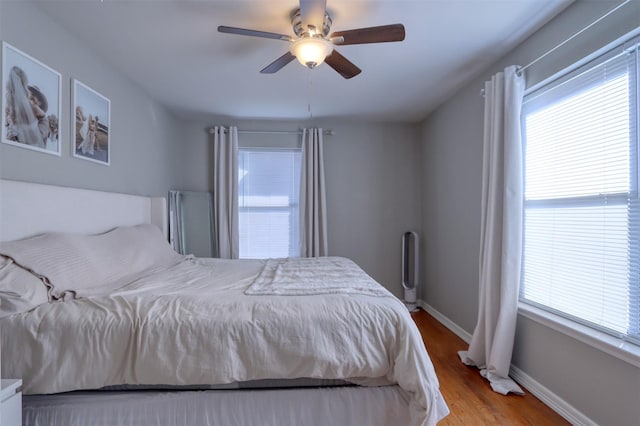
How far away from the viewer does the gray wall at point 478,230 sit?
1.45 meters

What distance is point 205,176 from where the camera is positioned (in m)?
3.79

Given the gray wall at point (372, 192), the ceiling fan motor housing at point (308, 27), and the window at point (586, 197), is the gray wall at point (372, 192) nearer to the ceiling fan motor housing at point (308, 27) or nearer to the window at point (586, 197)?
the window at point (586, 197)

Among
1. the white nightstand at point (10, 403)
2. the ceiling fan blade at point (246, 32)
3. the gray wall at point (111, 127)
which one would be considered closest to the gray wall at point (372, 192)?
the gray wall at point (111, 127)

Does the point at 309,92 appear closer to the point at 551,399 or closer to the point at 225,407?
the point at 225,407

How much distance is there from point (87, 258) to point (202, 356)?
1.00m

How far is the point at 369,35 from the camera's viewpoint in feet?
5.41

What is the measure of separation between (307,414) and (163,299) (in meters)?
0.88

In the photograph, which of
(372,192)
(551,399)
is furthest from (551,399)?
(372,192)

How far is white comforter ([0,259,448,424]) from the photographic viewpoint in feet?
4.05

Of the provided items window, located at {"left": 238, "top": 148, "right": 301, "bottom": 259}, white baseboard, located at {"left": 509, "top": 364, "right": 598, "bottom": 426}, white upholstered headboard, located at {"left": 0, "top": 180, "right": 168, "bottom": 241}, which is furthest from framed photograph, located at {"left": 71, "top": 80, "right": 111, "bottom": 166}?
white baseboard, located at {"left": 509, "top": 364, "right": 598, "bottom": 426}

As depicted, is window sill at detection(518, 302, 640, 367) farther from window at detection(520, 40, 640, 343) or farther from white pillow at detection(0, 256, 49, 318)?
white pillow at detection(0, 256, 49, 318)

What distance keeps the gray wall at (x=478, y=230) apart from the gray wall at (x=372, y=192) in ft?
0.88

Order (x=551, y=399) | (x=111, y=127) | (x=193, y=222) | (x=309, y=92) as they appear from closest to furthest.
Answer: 1. (x=551, y=399)
2. (x=111, y=127)
3. (x=309, y=92)
4. (x=193, y=222)

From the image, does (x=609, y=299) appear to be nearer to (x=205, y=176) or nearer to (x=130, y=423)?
(x=130, y=423)
